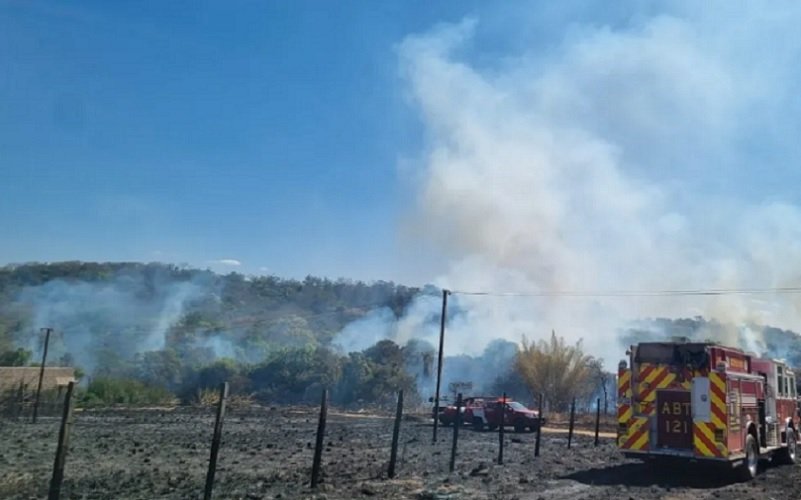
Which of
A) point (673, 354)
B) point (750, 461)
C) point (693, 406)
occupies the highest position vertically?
point (673, 354)

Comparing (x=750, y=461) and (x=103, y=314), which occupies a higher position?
(x=103, y=314)

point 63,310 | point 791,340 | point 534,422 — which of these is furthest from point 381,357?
point 791,340

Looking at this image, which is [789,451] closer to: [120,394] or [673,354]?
[673,354]

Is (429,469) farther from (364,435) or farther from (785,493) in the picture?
(364,435)

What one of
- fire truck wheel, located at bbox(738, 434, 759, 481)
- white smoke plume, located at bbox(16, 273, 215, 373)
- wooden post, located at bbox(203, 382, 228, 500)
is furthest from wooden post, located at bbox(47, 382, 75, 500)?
white smoke plume, located at bbox(16, 273, 215, 373)

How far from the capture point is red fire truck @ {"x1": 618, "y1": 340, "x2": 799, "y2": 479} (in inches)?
582

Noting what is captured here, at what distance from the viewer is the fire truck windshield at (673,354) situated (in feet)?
50.8

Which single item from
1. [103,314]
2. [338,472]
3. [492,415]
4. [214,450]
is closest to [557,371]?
[492,415]

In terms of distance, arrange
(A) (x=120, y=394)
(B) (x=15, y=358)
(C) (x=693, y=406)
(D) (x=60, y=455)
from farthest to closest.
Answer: (B) (x=15, y=358)
(A) (x=120, y=394)
(C) (x=693, y=406)
(D) (x=60, y=455)

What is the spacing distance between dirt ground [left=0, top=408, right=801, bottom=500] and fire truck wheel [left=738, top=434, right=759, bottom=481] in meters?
0.32

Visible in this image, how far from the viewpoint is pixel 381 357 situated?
61.1 meters

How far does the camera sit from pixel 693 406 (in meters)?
15.0

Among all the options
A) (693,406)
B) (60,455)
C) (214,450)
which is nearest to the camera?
(60,455)

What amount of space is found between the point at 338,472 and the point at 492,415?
784 inches
